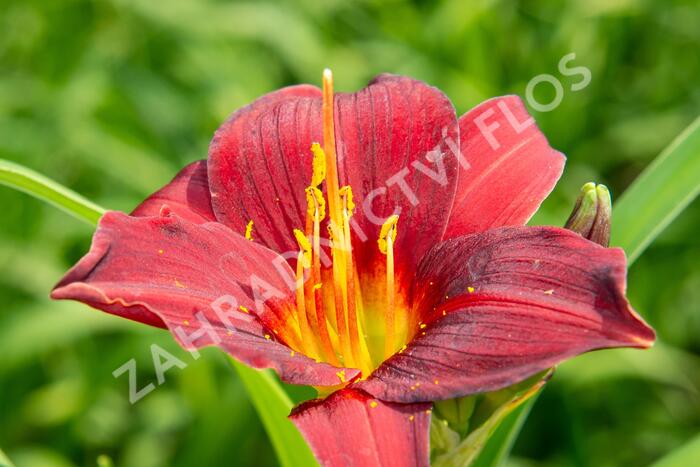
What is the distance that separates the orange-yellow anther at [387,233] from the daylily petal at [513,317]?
4.2 inches

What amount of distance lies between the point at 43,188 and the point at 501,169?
0.61 meters

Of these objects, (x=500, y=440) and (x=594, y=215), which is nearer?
(x=594, y=215)

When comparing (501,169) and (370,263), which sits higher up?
(501,169)

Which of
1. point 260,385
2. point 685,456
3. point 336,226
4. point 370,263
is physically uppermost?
point 336,226

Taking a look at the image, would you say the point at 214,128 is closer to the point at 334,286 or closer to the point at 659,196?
the point at 334,286

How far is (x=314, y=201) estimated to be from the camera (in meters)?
1.17

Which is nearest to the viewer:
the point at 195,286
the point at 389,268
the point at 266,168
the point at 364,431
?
the point at 364,431

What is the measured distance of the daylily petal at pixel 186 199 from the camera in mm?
1196

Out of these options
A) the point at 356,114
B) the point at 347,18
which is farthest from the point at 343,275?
the point at 347,18

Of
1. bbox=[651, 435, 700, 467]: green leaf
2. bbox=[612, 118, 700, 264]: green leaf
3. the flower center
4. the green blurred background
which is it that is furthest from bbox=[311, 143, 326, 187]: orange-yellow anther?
the green blurred background

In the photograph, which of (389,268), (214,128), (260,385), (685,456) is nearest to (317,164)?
(389,268)

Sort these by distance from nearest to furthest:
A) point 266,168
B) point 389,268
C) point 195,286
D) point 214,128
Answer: point 195,286
point 389,268
point 266,168
point 214,128

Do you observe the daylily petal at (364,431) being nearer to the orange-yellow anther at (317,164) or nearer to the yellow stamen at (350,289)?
the yellow stamen at (350,289)

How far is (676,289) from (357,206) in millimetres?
1506
